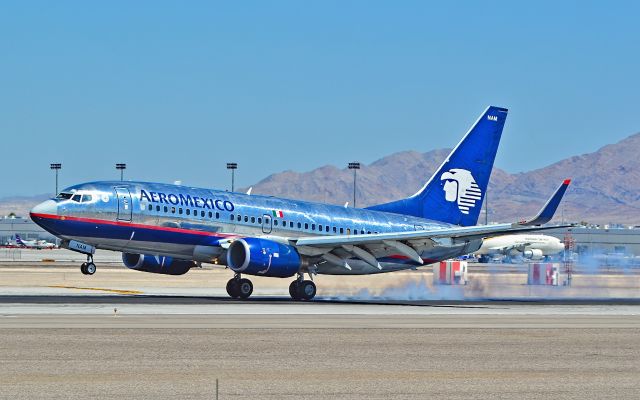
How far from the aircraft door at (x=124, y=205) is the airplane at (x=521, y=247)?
4567 inches

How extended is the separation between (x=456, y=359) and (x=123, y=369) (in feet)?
24.8

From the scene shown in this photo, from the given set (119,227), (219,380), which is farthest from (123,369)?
(119,227)

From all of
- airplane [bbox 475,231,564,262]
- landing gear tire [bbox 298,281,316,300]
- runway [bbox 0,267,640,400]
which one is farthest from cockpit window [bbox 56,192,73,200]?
airplane [bbox 475,231,564,262]

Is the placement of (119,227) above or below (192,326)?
above

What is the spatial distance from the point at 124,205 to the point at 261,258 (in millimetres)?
6205

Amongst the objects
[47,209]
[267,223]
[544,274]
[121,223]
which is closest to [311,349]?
[121,223]

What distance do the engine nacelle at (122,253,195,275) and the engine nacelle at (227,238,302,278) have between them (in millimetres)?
4756

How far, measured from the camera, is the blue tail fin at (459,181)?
190 ft

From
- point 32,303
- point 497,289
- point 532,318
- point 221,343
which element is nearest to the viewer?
point 221,343

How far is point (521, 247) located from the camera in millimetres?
169000

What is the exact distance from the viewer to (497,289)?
2562 inches

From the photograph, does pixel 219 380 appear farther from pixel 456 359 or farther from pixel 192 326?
pixel 192 326

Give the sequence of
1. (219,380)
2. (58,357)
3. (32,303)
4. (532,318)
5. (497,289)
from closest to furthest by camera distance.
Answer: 1. (219,380)
2. (58,357)
3. (532,318)
4. (32,303)
5. (497,289)

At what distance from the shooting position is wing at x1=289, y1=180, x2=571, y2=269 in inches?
1914
